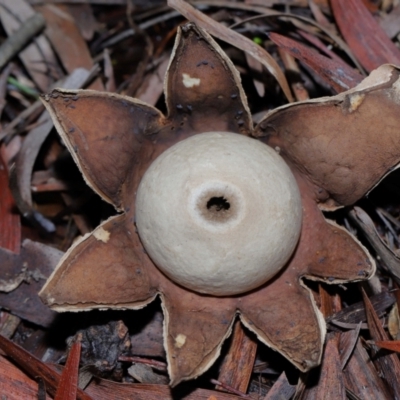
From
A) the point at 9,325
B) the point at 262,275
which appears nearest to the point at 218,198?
the point at 262,275

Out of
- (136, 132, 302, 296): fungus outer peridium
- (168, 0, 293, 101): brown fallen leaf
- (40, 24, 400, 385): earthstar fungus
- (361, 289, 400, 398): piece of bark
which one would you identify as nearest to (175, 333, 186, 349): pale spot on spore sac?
(40, 24, 400, 385): earthstar fungus

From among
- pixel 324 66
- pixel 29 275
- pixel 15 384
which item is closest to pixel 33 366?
pixel 15 384

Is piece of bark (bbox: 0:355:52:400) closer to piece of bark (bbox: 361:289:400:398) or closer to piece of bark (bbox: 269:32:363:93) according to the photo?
piece of bark (bbox: 361:289:400:398)

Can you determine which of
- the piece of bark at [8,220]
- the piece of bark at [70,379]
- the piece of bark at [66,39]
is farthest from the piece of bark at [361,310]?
the piece of bark at [66,39]

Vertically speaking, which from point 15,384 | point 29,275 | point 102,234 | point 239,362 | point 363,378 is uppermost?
point 102,234

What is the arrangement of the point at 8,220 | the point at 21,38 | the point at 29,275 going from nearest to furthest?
the point at 29,275 → the point at 8,220 → the point at 21,38

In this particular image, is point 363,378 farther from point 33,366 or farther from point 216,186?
point 33,366
